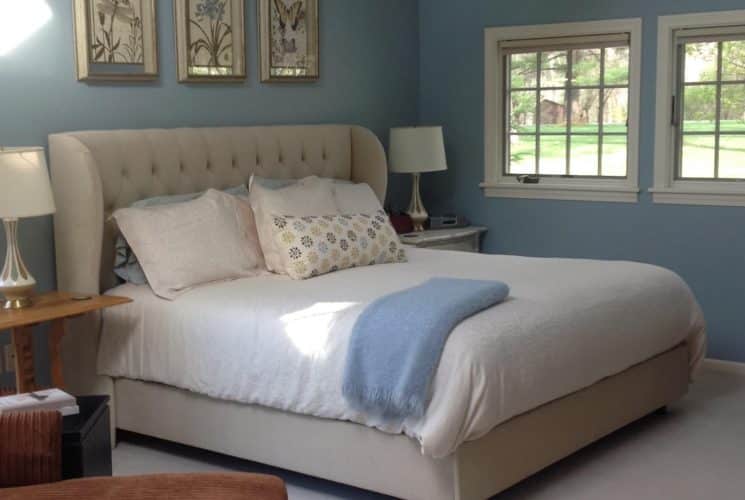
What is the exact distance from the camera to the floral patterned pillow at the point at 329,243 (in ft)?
14.2

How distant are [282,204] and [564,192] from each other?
1.94 metres

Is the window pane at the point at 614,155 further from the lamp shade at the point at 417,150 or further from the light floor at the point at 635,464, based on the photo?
the light floor at the point at 635,464

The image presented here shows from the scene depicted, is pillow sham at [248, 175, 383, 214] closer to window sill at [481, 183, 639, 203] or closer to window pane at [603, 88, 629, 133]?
window sill at [481, 183, 639, 203]

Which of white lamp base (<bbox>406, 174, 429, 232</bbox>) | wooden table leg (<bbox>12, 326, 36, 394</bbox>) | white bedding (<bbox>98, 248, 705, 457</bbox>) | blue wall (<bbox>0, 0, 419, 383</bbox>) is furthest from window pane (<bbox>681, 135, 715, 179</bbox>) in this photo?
wooden table leg (<bbox>12, 326, 36, 394</bbox>)

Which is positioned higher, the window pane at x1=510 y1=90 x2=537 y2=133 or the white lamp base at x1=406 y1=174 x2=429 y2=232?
the window pane at x1=510 y1=90 x2=537 y2=133

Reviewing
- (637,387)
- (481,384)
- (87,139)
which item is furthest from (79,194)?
(637,387)

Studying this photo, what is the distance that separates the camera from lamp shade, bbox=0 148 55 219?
3.74 meters

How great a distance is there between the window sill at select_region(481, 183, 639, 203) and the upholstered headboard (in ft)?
4.29

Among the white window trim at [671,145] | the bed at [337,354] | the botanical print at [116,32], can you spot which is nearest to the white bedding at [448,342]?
the bed at [337,354]

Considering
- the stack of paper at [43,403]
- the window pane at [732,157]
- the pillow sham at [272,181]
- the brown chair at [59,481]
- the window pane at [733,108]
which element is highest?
the window pane at [733,108]

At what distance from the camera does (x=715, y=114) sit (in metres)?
5.36

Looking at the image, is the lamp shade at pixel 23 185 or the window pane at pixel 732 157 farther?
the window pane at pixel 732 157

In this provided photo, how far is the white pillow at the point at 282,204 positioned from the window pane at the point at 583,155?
1616 mm

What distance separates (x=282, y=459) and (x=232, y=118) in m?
2.02
